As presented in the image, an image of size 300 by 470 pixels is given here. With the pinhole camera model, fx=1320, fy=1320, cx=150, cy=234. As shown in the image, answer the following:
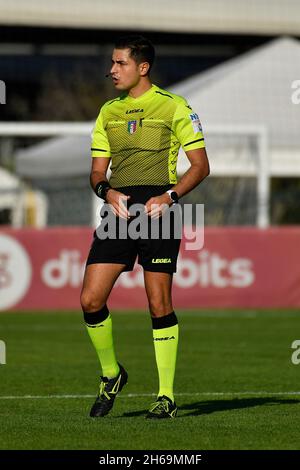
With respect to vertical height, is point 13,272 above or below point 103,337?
below

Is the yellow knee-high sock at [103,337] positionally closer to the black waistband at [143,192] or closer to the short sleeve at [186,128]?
the black waistband at [143,192]

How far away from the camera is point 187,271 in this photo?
20891 mm

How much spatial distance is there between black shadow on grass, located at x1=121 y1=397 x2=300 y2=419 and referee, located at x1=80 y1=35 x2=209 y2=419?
1.16 feet

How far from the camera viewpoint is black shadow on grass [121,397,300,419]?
8.55 m

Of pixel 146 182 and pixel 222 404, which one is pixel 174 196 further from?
pixel 222 404

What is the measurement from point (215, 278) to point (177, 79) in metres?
27.7

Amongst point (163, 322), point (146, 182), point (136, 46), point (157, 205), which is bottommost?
point (163, 322)

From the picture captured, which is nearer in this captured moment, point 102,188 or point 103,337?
point 102,188

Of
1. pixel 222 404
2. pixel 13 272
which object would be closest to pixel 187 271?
pixel 13 272

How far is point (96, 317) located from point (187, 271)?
41.6 feet

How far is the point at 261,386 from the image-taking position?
10.4 metres

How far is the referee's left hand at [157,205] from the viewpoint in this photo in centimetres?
793

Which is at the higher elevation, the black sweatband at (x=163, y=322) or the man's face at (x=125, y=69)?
the man's face at (x=125, y=69)

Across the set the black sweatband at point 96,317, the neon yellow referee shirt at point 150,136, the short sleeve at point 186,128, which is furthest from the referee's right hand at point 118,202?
the black sweatband at point 96,317
